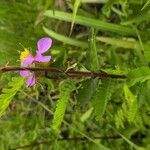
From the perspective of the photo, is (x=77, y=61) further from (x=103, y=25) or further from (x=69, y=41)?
(x=69, y=41)

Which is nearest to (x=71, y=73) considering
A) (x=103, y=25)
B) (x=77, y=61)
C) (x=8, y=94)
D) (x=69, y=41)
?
(x=8, y=94)

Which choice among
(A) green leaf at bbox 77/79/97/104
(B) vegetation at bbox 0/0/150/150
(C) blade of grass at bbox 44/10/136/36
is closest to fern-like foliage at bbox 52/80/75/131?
(A) green leaf at bbox 77/79/97/104

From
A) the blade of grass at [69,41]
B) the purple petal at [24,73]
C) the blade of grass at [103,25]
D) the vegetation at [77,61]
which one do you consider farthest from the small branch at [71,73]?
the blade of grass at [69,41]

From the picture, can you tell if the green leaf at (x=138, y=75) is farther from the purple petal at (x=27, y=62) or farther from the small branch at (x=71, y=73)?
the purple petal at (x=27, y=62)

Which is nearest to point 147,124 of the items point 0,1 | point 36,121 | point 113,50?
point 113,50

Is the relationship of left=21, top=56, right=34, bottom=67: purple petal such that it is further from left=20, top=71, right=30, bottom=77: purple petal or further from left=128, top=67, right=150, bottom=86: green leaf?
left=128, top=67, right=150, bottom=86: green leaf

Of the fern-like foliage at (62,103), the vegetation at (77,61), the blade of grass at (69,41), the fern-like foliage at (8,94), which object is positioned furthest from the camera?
the blade of grass at (69,41)
